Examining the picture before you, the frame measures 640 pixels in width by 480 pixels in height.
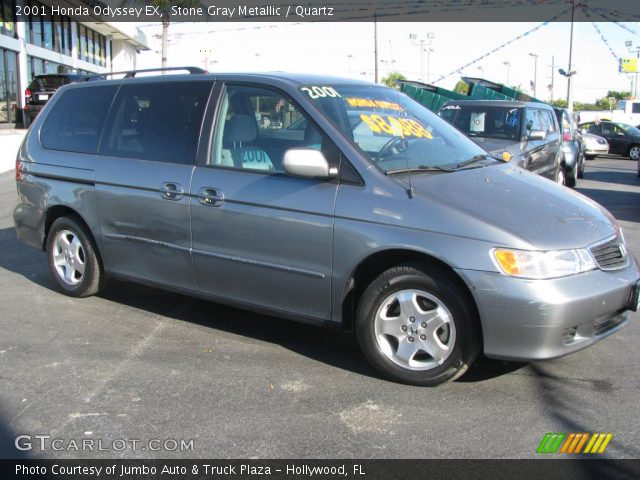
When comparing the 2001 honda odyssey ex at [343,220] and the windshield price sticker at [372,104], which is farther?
the windshield price sticker at [372,104]

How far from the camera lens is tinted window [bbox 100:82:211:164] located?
15.1 feet

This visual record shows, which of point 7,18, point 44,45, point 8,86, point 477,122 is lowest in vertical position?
point 477,122

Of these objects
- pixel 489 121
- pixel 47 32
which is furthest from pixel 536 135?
pixel 47 32

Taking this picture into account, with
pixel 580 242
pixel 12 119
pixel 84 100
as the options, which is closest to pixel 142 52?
pixel 12 119

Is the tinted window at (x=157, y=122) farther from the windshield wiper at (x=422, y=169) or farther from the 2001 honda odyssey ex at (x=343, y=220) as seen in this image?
the windshield wiper at (x=422, y=169)

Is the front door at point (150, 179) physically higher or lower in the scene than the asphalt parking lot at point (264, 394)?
higher

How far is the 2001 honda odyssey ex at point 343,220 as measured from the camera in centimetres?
351

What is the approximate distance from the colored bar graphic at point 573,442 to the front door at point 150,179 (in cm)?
255

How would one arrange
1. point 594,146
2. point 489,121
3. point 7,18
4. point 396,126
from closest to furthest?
point 396,126 → point 489,121 → point 594,146 → point 7,18

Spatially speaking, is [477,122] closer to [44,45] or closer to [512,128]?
[512,128]

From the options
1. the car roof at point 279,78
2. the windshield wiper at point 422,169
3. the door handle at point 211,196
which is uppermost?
the car roof at point 279,78

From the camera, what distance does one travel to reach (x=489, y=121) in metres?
10.2

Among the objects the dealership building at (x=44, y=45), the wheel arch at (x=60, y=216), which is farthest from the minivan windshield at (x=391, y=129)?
the dealership building at (x=44, y=45)

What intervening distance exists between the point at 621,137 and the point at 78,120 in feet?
76.1
